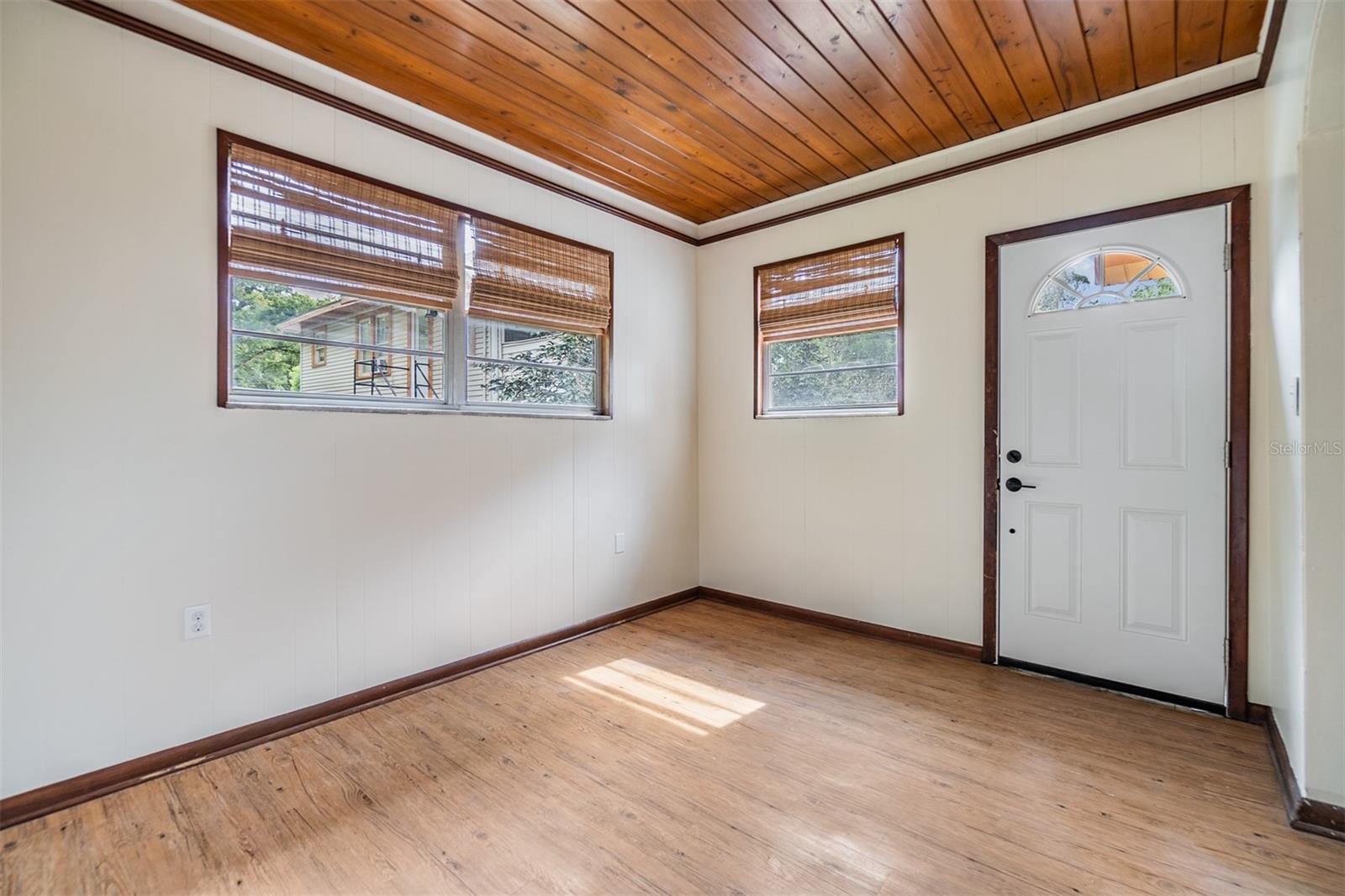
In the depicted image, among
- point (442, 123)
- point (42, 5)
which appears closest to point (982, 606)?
point (442, 123)

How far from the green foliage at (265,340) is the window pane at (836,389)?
2.70m

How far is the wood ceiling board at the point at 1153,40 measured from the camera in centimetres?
212

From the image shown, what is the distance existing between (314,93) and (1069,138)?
11.0 feet

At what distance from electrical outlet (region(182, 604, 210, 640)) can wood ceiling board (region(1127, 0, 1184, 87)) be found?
3.93m

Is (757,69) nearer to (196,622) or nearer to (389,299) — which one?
(389,299)

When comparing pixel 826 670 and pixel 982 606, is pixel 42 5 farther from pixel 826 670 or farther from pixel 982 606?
pixel 982 606

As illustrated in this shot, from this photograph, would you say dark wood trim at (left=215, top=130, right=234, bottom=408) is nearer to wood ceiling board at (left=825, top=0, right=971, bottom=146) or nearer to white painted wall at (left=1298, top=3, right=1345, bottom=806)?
wood ceiling board at (left=825, top=0, right=971, bottom=146)

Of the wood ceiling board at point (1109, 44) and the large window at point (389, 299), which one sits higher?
the wood ceiling board at point (1109, 44)

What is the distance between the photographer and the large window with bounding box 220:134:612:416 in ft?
7.74

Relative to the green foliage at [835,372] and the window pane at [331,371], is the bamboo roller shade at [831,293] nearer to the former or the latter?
the green foliage at [835,372]

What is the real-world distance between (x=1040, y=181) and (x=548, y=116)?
94.2 inches

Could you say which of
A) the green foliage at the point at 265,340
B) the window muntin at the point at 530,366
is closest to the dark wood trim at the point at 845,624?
the window muntin at the point at 530,366

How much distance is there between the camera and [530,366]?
11.1ft

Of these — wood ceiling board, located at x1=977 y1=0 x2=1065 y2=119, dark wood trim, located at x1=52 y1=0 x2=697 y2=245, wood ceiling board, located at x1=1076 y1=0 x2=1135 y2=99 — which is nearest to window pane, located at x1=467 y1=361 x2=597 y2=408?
dark wood trim, located at x1=52 y1=0 x2=697 y2=245
